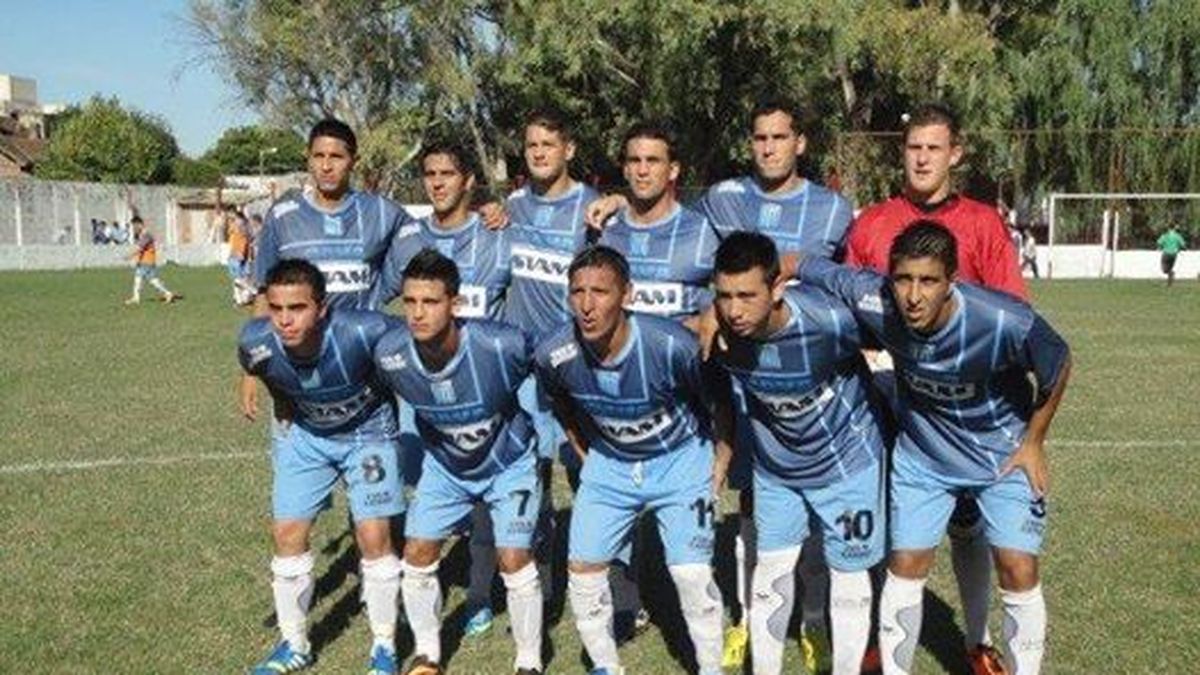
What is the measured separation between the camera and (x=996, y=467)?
15.2ft

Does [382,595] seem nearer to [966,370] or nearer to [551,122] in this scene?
[551,122]

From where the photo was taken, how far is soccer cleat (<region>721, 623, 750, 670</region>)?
5.50m

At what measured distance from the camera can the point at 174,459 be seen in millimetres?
9688

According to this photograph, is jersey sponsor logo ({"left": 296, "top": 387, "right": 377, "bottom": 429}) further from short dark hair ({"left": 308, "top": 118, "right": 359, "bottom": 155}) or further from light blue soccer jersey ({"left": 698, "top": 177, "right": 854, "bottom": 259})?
light blue soccer jersey ({"left": 698, "top": 177, "right": 854, "bottom": 259})

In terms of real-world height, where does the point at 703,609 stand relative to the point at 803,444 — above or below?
below

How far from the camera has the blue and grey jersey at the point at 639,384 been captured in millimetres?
4883

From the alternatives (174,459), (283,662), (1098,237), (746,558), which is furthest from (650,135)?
(1098,237)

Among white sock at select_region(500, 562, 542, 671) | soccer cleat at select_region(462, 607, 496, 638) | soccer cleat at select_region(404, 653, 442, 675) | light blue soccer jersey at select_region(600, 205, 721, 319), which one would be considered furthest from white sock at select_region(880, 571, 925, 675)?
soccer cleat at select_region(462, 607, 496, 638)

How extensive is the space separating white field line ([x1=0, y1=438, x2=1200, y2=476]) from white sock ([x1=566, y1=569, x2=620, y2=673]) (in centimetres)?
564

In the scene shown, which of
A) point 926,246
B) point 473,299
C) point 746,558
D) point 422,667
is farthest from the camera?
point 473,299

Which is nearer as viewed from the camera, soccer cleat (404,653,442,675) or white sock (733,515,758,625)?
soccer cleat (404,653,442,675)

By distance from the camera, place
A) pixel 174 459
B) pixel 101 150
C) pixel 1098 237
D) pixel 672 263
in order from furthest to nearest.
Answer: pixel 101 150 < pixel 1098 237 < pixel 174 459 < pixel 672 263

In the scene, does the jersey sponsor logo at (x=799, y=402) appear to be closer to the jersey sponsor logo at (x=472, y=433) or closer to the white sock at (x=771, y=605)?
the white sock at (x=771, y=605)

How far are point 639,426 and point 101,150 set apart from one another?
78230 mm
